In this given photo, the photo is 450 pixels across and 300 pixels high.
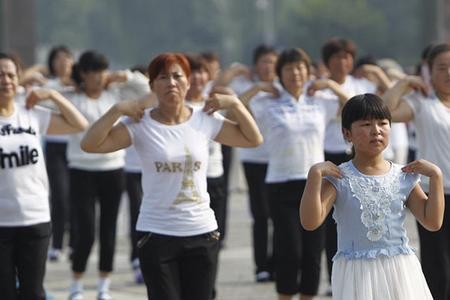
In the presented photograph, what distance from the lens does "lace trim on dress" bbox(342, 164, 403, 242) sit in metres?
6.68

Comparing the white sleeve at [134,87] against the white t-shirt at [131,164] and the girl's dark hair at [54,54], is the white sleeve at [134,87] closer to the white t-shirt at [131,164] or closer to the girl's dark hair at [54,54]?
the white t-shirt at [131,164]

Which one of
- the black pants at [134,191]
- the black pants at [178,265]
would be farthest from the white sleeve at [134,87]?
the black pants at [178,265]

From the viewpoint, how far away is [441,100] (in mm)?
8836

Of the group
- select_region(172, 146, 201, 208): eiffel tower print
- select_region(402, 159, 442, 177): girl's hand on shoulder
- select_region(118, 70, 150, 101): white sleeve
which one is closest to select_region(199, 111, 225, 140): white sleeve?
select_region(172, 146, 201, 208): eiffel tower print

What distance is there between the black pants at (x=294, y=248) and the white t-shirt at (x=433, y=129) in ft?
4.19

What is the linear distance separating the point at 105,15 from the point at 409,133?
122 ft

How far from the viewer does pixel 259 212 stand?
12555mm

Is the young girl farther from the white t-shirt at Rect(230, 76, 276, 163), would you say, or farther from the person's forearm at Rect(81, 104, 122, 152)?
the white t-shirt at Rect(230, 76, 276, 163)

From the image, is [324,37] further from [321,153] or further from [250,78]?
[321,153]

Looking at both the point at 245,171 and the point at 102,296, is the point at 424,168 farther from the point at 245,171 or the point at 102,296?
the point at 245,171

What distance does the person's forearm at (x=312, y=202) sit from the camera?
6469 mm

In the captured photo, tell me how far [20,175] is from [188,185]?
1175 mm

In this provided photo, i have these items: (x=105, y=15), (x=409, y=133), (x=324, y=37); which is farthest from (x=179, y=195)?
(x=324, y=37)

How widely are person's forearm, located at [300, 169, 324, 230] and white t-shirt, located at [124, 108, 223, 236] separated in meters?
1.26
